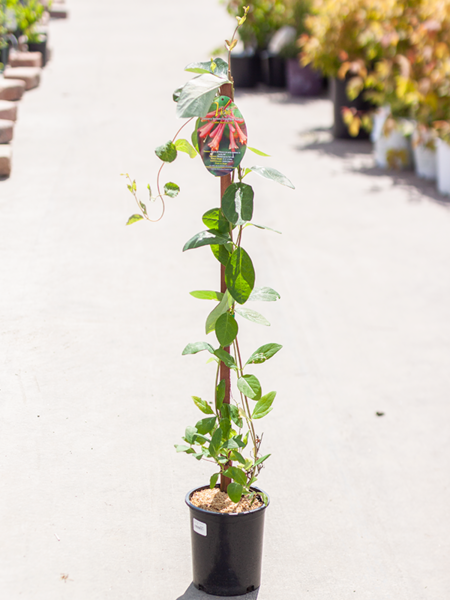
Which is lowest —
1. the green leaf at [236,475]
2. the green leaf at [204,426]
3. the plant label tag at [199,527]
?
the plant label tag at [199,527]

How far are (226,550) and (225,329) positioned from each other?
787mm

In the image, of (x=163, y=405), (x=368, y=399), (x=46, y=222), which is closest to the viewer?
(x=163, y=405)

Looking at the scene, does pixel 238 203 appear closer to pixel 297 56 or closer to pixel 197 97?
pixel 197 97

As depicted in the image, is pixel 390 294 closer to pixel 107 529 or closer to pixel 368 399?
pixel 368 399

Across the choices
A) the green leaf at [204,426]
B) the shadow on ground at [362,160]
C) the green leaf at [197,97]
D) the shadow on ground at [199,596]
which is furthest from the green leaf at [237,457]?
the shadow on ground at [362,160]

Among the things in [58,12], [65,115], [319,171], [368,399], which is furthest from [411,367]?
[58,12]

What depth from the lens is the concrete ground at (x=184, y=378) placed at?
2.96m

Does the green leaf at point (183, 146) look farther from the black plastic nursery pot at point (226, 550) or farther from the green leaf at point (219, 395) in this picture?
the black plastic nursery pot at point (226, 550)

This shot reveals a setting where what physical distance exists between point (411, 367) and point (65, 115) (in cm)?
530

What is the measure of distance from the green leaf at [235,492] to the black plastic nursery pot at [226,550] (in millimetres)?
63

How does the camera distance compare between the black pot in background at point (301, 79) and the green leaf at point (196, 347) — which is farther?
the black pot in background at point (301, 79)

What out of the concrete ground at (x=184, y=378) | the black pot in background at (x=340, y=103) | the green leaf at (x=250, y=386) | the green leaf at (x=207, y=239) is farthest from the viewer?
the black pot in background at (x=340, y=103)

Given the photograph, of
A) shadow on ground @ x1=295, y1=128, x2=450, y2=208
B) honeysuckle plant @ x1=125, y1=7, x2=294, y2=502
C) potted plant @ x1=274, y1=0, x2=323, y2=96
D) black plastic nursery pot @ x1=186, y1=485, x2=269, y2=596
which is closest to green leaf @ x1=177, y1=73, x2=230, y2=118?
honeysuckle plant @ x1=125, y1=7, x2=294, y2=502

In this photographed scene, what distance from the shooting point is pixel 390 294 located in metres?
5.40
